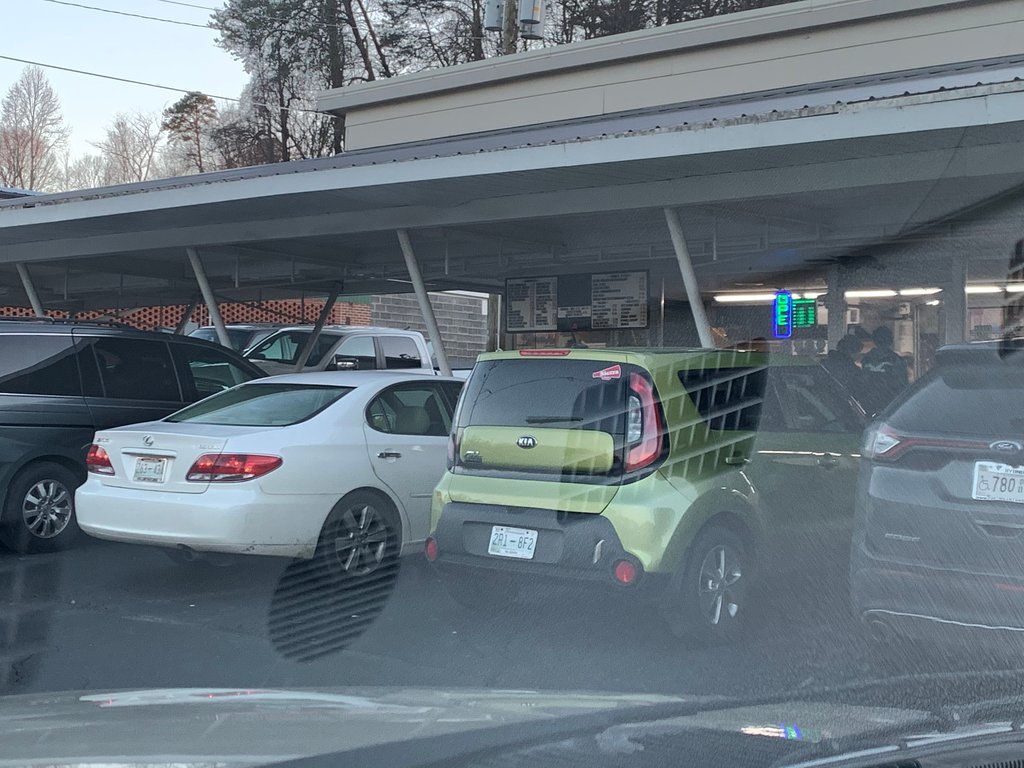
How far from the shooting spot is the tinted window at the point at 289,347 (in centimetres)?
1661

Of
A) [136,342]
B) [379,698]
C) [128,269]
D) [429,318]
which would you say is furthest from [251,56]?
[379,698]

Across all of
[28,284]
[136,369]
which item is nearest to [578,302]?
[136,369]

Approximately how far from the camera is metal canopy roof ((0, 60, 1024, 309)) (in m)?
7.93

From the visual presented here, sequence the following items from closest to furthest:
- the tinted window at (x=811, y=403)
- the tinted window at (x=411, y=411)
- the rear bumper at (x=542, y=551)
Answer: the rear bumper at (x=542, y=551) < the tinted window at (x=811, y=403) < the tinted window at (x=411, y=411)

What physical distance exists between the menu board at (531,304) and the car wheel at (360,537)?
769cm

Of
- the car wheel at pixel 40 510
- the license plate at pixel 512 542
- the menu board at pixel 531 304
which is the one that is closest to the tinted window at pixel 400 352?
the menu board at pixel 531 304

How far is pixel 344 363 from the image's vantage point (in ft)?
54.3

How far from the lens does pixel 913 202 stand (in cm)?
1056

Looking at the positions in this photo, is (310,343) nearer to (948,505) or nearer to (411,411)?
(411,411)

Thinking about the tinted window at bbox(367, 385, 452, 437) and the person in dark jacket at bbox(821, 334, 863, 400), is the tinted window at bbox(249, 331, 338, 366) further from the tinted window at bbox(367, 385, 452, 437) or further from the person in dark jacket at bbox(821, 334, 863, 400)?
the tinted window at bbox(367, 385, 452, 437)

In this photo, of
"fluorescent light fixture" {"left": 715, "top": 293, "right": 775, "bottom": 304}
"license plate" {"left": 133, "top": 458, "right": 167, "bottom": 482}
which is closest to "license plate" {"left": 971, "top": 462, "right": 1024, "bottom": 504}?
"license plate" {"left": 133, "top": 458, "right": 167, "bottom": 482}

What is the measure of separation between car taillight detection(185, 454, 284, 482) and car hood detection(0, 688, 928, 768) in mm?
3558

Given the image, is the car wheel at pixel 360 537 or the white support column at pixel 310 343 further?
the white support column at pixel 310 343

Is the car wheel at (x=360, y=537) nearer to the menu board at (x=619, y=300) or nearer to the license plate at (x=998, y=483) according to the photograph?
the license plate at (x=998, y=483)
